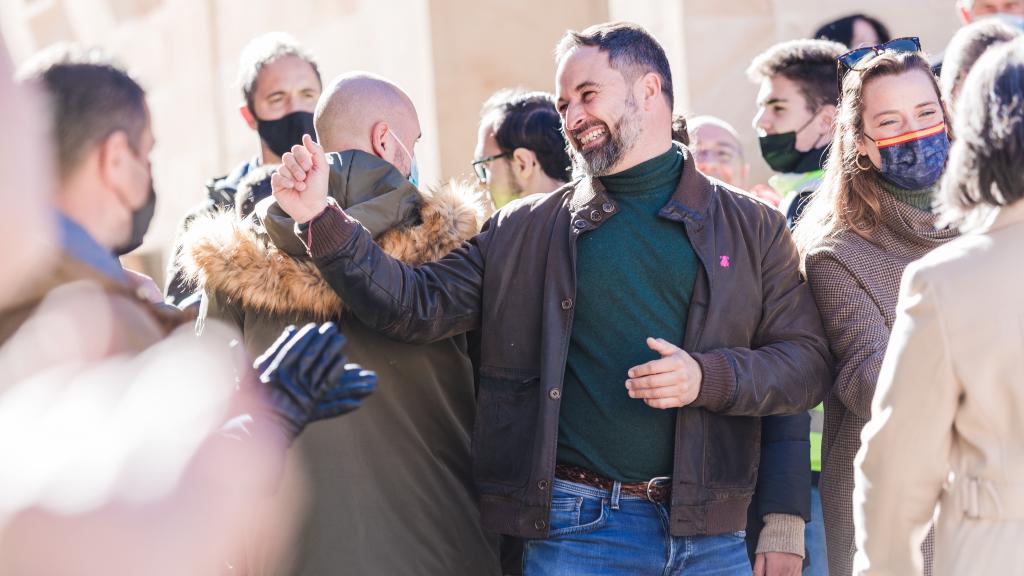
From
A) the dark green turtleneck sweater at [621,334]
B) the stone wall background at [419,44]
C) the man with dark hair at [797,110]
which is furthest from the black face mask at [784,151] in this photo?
the stone wall background at [419,44]

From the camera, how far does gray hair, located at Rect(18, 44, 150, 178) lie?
2.63 meters

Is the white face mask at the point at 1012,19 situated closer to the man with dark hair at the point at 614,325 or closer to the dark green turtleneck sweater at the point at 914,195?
the dark green turtleneck sweater at the point at 914,195

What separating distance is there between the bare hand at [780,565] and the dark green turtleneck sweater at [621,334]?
51 centimetres

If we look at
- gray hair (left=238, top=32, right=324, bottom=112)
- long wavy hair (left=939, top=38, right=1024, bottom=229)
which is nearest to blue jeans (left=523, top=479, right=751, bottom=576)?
long wavy hair (left=939, top=38, right=1024, bottom=229)

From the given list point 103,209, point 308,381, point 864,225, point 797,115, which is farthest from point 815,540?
point 103,209

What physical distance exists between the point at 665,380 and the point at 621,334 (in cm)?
28

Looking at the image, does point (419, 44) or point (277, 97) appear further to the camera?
point (419, 44)

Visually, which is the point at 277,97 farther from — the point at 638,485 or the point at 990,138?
the point at 990,138

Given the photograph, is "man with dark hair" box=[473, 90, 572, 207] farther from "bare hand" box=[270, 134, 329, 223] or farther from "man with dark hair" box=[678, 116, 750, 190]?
"bare hand" box=[270, 134, 329, 223]

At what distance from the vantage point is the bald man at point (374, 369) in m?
3.65

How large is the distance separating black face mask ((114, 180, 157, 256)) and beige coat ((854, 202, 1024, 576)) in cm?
157

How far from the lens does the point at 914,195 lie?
4.02 meters

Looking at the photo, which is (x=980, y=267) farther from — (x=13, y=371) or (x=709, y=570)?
(x=13, y=371)

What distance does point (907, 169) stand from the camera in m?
4.00
